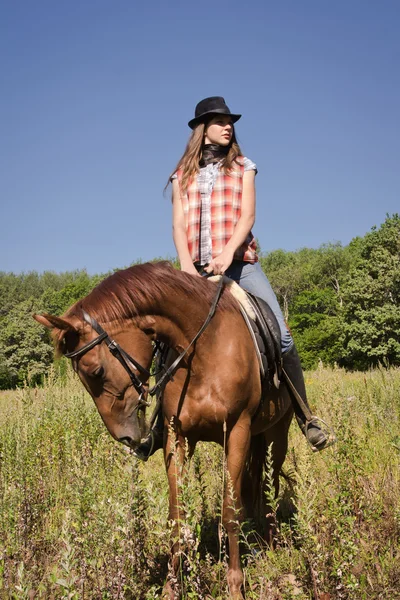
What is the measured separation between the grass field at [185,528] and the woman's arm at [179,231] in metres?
1.63

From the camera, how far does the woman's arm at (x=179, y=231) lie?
4.38 metres

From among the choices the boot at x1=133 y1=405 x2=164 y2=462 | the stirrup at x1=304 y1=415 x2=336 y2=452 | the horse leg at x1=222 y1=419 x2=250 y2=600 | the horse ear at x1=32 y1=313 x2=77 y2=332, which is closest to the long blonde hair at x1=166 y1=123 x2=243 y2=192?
the horse ear at x1=32 y1=313 x2=77 y2=332

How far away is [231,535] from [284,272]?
76083 millimetres

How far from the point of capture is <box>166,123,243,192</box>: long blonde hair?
4523 millimetres

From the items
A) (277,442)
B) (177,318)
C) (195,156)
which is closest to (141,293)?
(177,318)

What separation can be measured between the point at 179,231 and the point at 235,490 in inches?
85.0

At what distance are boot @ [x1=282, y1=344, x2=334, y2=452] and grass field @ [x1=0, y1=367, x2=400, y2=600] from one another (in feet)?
0.89

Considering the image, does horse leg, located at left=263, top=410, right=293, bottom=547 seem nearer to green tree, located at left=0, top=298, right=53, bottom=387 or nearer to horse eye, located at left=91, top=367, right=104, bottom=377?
horse eye, located at left=91, top=367, right=104, bottom=377

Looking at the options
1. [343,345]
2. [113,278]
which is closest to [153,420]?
[113,278]

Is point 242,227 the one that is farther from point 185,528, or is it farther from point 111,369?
point 185,528

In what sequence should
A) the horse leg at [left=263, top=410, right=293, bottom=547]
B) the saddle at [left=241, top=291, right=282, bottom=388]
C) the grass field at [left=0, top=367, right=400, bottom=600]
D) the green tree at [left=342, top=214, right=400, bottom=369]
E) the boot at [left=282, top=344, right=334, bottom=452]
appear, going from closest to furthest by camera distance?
1. the grass field at [left=0, top=367, right=400, bottom=600]
2. the saddle at [left=241, top=291, right=282, bottom=388]
3. the boot at [left=282, top=344, right=334, bottom=452]
4. the horse leg at [left=263, top=410, right=293, bottom=547]
5. the green tree at [left=342, top=214, right=400, bottom=369]

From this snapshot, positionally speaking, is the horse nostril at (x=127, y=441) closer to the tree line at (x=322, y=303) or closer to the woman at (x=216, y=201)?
the woman at (x=216, y=201)

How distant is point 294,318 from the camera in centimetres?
7031

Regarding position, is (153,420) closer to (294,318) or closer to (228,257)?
(228,257)
